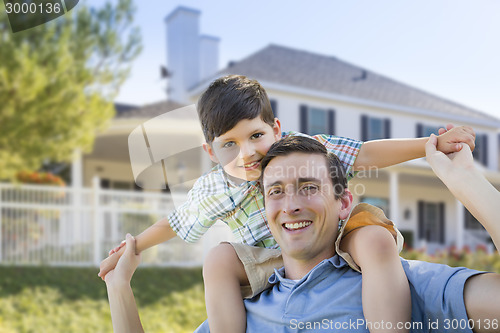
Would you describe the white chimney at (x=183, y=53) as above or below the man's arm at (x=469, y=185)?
below

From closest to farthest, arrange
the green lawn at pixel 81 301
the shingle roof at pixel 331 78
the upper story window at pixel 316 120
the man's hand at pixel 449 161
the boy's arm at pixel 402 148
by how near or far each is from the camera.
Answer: the man's hand at pixel 449 161 → the boy's arm at pixel 402 148 → the green lawn at pixel 81 301 → the upper story window at pixel 316 120 → the shingle roof at pixel 331 78

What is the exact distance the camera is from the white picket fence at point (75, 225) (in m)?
7.72

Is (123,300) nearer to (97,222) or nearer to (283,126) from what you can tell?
(97,222)

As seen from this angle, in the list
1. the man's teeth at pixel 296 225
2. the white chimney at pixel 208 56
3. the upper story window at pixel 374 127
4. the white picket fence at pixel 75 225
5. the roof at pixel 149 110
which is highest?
the man's teeth at pixel 296 225

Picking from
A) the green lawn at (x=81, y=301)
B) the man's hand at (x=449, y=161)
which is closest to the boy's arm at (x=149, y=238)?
the man's hand at (x=449, y=161)

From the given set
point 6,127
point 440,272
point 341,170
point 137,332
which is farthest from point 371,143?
point 6,127

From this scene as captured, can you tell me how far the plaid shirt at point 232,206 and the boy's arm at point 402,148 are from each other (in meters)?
0.03

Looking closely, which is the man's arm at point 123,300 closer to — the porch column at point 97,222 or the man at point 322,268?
the man at point 322,268

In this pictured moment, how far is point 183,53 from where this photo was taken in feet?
41.9

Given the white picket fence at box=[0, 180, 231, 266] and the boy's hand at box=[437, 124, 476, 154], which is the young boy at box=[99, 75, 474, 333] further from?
the white picket fence at box=[0, 180, 231, 266]

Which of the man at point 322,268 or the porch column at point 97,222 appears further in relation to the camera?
the porch column at point 97,222

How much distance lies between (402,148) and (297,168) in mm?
307

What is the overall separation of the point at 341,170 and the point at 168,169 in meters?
0.68

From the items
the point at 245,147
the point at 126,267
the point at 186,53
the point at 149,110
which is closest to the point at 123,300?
the point at 126,267
